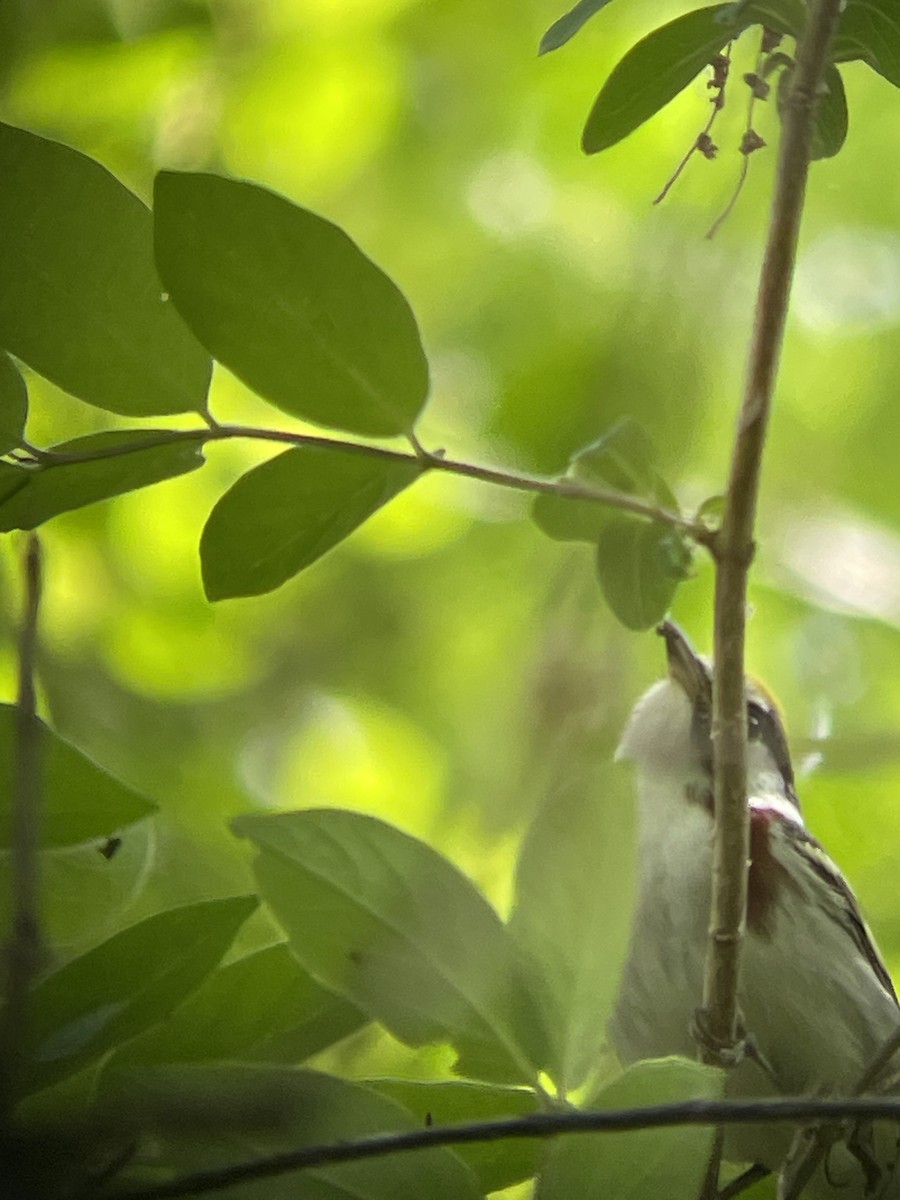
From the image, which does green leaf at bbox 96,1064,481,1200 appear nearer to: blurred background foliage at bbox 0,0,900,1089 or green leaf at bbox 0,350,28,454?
green leaf at bbox 0,350,28,454

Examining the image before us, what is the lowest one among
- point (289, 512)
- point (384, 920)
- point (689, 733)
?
point (384, 920)

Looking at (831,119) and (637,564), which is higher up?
(831,119)

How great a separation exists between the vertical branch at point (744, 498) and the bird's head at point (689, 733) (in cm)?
81

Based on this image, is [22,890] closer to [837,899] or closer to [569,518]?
[569,518]

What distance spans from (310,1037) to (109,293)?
51cm

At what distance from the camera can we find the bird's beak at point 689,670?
1.86 meters

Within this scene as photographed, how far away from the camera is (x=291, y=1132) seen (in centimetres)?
80

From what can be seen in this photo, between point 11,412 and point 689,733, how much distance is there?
1177mm

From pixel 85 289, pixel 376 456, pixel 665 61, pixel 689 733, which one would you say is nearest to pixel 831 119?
pixel 665 61

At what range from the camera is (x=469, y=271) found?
2.46m

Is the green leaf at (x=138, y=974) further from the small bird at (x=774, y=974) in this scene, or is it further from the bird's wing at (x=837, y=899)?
the bird's wing at (x=837, y=899)

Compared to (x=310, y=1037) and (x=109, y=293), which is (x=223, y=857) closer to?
(x=310, y=1037)

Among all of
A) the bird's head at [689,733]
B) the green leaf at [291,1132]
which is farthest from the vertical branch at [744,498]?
the bird's head at [689,733]

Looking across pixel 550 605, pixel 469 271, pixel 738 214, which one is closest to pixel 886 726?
pixel 550 605
